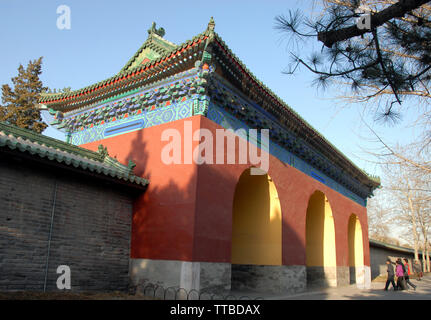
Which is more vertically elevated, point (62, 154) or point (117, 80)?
point (117, 80)

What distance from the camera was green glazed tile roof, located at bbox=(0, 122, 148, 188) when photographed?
588 centimetres

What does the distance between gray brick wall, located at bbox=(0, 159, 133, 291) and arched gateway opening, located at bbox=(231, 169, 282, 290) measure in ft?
11.5

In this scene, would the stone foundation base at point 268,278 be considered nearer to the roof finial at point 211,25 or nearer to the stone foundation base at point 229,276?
the stone foundation base at point 229,276

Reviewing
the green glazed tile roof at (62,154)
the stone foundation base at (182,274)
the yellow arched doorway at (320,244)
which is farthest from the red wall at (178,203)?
the yellow arched doorway at (320,244)

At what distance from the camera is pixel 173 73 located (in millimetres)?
7898

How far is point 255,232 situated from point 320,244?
4.85 metres

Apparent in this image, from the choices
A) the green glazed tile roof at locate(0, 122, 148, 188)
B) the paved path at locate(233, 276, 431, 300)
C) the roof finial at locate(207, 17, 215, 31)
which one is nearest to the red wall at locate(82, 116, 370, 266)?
the green glazed tile roof at locate(0, 122, 148, 188)

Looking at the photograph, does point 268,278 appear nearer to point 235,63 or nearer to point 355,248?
point 235,63

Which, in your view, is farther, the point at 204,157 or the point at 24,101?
the point at 24,101

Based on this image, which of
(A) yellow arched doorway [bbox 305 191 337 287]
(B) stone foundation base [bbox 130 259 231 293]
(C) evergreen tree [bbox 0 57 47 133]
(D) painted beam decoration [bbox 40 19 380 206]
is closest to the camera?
(B) stone foundation base [bbox 130 259 231 293]

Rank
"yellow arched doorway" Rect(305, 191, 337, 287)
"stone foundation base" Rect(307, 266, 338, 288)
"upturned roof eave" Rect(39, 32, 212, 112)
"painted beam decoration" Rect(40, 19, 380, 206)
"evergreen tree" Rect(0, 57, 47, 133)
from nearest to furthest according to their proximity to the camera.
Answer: "upturned roof eave" Rect(39, 32, 212, 112)
"painted beam decoration" Rect(40, 19, 380, 206)
"stone foundation base" Rect(307, 266, 338, 288)
"yellow arched doorway" Rect(305, 191, 337, 287)
"evergreen tree" Rect(0, 57, 47, 133)

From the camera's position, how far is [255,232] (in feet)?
32.8

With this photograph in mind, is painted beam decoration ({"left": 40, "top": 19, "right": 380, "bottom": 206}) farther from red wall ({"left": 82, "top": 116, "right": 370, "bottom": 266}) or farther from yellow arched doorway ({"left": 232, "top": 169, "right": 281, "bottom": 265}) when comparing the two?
yellow arched doorway ({"left": 232, "top": 169, "right": 281, "bottom": 265})

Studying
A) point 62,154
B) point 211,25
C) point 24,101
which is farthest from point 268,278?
point 24,101
